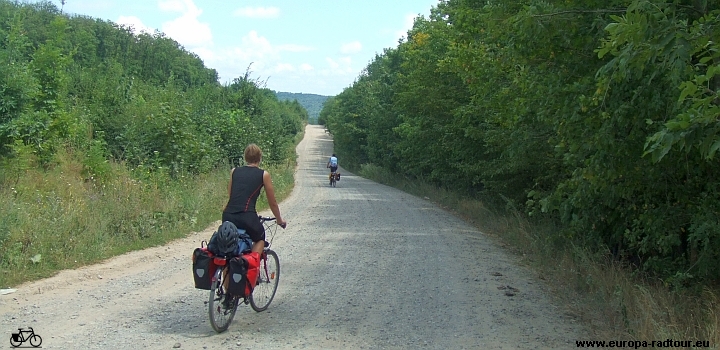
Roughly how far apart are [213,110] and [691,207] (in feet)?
67.1

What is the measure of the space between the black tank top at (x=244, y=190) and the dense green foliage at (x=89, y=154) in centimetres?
402

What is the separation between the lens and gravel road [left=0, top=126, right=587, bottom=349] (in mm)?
6391

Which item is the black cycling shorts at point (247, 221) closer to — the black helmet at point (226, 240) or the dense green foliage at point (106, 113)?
the black helmet at point (226, 240)

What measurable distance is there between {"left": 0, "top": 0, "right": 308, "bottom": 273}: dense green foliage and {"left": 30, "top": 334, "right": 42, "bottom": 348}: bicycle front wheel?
10.1ft

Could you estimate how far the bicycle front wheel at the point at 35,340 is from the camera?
596 centimetres

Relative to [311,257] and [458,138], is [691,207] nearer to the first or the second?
[311,257]

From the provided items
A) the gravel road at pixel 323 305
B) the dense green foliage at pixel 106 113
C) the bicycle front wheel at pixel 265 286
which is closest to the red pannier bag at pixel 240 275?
the gravel road at pixel 323 305

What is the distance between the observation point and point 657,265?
29.9 feet

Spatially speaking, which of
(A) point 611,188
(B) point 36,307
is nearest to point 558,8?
(A) point 611,188

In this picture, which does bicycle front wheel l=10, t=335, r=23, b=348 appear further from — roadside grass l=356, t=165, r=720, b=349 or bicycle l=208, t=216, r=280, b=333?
roadside grass l=356, t=165, r=720, b=349

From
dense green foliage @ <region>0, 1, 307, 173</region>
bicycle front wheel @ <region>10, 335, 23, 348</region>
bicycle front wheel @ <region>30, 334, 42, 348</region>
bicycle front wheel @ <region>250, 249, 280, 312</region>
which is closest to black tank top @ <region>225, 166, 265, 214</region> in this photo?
bicycle front wheel @ <region>250, 249, 280, 312</region>

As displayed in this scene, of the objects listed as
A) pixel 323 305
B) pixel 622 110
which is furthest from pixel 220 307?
pixel 622 110

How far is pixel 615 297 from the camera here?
298 inches

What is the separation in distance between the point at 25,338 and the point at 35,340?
0.43ft
